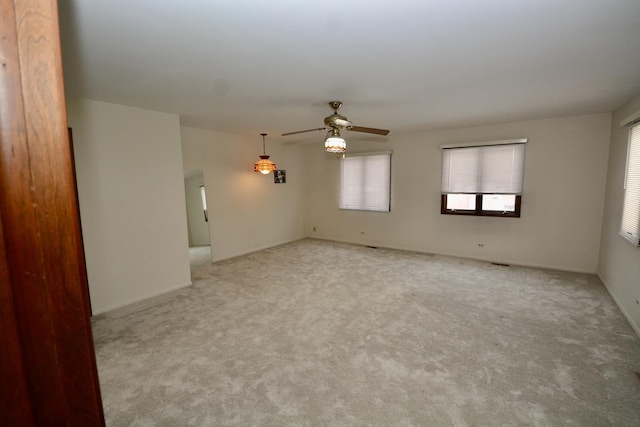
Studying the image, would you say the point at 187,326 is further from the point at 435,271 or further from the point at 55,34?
the point at 435,271

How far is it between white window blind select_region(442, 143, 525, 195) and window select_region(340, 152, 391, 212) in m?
1.24

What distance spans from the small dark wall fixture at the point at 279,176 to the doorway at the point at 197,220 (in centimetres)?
181

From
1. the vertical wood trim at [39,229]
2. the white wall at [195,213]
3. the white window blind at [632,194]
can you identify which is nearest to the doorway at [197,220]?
the white wall at [195,213]

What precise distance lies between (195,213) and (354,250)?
11.0 ft

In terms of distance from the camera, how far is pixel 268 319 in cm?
312

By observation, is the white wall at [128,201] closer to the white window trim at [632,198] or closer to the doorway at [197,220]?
the doorway at [197,220]

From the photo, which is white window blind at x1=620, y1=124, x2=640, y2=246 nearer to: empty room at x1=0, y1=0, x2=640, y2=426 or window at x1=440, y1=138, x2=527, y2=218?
empty room at x1=0, y1=0, x2=640, y2=426

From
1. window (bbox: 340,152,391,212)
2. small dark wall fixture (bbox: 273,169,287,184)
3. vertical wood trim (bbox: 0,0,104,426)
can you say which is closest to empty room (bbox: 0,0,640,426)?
vertical wood trim (bbox: 0,0,104,426)

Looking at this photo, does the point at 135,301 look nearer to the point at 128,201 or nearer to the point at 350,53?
the point at 128,201

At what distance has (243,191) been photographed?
231 inches

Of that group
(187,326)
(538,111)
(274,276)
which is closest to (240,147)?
(274,276)

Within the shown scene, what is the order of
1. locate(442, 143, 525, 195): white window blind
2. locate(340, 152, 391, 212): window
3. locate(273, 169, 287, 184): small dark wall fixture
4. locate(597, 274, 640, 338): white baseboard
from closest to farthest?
1. locate(597, 274, 640, 338): white baseboard
2. locate(442, 143, 525, 195): white window blind
3. locate(340, 152, 391, 212): window
4. locate(273, 169, 287, 184): small dark wall fixture

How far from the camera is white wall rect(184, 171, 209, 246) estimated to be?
16.7 feet

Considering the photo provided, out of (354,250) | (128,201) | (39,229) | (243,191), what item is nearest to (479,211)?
(354,250)
